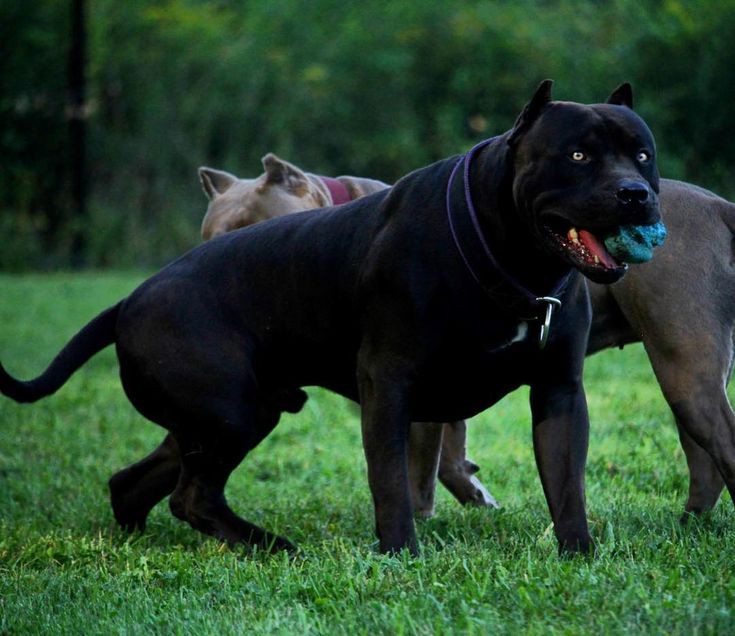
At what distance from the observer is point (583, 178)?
3797 mm

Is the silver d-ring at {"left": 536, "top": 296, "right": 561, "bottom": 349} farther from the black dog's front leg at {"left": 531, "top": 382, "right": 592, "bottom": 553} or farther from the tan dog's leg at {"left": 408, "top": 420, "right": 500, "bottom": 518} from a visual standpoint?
the tan dog's leg at {"left": 408, "top": 420, "right": 500, "bottom": 518}

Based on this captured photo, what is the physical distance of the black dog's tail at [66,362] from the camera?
4852 mm

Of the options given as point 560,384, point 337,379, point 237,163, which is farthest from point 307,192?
point 237,163

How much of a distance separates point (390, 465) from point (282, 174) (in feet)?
8.42

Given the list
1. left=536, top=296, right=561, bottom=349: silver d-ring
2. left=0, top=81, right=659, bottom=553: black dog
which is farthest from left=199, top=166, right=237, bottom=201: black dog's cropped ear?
left=536, top=296, right=561, bottom=349: silver d-ring

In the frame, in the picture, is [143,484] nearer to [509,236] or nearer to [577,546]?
[577,546]

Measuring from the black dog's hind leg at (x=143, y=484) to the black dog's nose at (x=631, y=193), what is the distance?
2325 millimetres

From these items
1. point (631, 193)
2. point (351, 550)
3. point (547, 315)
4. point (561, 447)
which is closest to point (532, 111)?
point (631, 193)

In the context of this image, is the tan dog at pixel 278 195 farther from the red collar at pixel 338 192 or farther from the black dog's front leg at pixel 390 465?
the black dog's front leg at pixel 390 465

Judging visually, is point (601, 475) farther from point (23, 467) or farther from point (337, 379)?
point (23, 467)

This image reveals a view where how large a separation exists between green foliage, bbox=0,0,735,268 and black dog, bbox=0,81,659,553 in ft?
52.7

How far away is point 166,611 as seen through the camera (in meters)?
3.70

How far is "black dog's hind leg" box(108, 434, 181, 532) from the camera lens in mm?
5289

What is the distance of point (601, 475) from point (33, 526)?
2.46m
